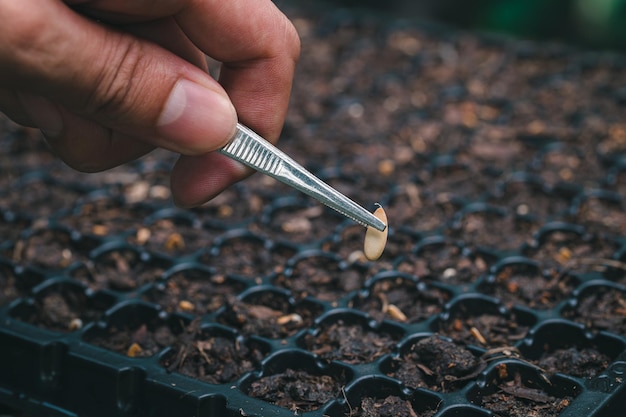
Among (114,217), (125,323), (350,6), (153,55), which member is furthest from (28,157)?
(350,6)

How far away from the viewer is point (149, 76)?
3.52ft

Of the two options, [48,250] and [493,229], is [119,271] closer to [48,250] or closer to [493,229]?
[48,250]

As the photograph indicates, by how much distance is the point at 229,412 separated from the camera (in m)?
1.26

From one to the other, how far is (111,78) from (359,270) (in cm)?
76

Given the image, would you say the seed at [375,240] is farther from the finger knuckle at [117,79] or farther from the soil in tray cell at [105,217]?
the soil in tray cell at [105,217]

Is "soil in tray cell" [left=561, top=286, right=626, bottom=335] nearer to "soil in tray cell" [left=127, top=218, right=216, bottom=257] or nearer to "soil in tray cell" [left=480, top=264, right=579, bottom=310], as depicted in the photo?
"soil in tray cell" [left=480, top=264, right=579, bottom=310]

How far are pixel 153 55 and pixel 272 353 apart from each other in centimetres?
56

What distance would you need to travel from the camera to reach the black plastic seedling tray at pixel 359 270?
1336mm

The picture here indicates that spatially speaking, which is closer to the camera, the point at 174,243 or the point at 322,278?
the point at 322,278

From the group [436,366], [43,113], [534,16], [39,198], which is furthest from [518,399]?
[534,16]

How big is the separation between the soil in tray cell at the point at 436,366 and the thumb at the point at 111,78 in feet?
1.63

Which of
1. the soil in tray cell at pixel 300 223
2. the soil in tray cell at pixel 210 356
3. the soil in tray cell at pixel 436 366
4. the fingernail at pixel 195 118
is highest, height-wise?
the fingernail at pixel 195 118

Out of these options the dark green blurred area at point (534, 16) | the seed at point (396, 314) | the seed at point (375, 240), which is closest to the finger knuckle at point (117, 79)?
the seed at point (375, 240)

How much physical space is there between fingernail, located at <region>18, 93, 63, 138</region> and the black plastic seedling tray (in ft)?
1.19
